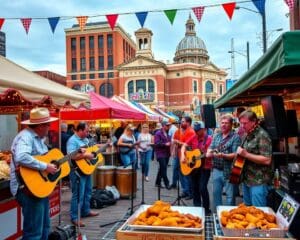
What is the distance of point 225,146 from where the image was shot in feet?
17.9

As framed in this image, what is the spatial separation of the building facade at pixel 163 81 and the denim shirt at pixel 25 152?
6821cm

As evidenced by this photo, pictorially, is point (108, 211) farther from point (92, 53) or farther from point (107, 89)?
point (92, 53)

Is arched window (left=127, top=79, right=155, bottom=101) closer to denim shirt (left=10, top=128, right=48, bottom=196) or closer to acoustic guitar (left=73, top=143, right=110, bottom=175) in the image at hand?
acoustic guitar (left=73, top=143, right=110, bottom=175)

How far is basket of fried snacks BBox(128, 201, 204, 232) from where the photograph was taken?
2566mm

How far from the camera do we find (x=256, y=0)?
8.70m

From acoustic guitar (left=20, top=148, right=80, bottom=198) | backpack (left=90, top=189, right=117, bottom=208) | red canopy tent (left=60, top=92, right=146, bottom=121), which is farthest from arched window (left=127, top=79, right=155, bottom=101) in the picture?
acoustic guitar (left=20, top=148, right=80, bottom=198)

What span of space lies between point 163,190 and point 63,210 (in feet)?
10.8

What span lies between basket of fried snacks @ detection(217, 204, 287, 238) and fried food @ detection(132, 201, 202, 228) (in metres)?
0.23

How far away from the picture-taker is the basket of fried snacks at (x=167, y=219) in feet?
8.42

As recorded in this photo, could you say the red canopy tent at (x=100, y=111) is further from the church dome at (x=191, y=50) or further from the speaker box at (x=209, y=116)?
the church dome at (x=191, y=50)

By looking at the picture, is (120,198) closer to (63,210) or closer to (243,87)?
(63,210)

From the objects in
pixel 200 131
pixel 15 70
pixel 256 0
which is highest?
pixel 256 0

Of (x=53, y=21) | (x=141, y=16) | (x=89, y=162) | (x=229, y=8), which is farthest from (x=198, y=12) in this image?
(x=89, y=162)

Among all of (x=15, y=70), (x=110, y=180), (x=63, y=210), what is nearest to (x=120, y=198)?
(x=110, y=180)
